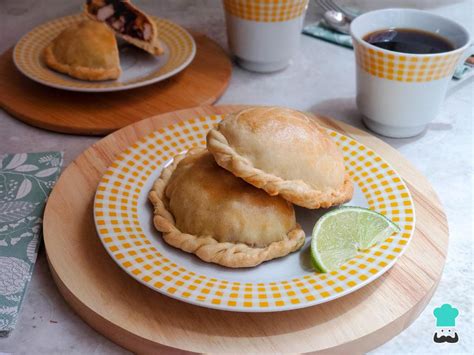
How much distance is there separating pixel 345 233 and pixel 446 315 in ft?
0.69

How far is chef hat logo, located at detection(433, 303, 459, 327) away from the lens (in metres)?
0.96

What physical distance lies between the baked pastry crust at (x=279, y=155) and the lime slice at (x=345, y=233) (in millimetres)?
34

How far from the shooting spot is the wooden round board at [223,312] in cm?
87

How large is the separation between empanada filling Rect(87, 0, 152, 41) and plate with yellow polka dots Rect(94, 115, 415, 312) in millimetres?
540

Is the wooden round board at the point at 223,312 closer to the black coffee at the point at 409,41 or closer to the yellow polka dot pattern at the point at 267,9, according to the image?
the black coffee at the point at 409,41

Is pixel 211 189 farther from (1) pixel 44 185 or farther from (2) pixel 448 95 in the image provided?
(2) pixel 448 95

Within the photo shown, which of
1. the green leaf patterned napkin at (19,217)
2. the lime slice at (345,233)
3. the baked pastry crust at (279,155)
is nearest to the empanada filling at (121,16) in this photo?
the green leaf patterned napkin at (19,217)

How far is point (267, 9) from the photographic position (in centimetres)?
151

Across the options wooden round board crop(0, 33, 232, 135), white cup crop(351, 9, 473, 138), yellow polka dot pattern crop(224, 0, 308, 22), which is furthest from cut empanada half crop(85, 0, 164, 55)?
white cup crop(351, 9, 473, 138)

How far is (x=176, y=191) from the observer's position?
3.42 ft

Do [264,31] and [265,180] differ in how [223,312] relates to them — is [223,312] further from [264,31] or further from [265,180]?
[264,31]

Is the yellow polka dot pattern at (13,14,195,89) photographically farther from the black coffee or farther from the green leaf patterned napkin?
the black coffee

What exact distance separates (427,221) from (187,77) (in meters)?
0.78

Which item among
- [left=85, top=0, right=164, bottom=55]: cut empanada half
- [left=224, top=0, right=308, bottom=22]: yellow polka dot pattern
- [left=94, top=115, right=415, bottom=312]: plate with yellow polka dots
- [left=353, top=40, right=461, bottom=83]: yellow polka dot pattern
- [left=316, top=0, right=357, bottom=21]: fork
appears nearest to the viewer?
[left=94, top=115, right=415, bottom=312]: plate with yellow polka dots
